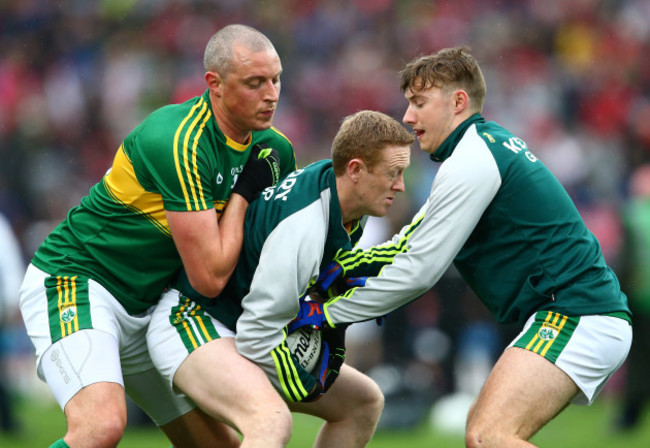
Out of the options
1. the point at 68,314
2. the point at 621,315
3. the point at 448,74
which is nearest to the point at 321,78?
the point at 448,74

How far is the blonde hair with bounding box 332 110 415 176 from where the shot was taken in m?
4.46

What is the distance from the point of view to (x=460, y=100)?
4801mm

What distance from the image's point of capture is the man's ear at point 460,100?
15.7 ft

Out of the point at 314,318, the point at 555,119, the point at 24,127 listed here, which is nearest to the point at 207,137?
the point at 314,318

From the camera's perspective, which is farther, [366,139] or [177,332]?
[177,332]

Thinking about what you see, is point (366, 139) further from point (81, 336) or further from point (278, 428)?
point (81, 336)

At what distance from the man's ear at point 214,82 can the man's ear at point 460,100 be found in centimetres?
118

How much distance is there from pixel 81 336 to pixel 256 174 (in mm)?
1150

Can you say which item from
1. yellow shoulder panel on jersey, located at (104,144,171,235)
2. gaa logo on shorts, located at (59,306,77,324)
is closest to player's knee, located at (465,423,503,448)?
yellow shoulder panel on jersey, located at (104,144,171,235)

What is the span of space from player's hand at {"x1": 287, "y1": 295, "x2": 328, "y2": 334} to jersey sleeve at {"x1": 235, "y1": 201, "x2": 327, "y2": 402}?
69 millimetres

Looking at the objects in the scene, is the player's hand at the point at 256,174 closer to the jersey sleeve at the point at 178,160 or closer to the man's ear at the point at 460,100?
the jersey sleeve at the point at 178,160

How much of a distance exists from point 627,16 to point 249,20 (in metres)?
5.97

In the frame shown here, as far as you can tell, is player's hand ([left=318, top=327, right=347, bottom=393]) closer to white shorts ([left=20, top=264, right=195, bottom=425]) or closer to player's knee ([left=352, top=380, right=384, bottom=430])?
player's knee ([left=352, top=380, right=384, bottom=430])

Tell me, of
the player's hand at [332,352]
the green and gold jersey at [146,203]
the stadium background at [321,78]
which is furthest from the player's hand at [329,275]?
the stadium background at [321,78]
